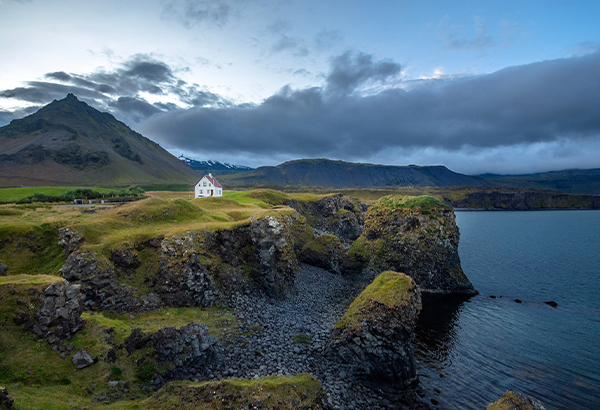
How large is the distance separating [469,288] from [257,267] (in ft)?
108

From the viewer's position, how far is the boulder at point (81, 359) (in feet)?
55.2

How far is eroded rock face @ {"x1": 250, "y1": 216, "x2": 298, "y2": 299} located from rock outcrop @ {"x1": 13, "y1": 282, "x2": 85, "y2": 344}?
18.6m

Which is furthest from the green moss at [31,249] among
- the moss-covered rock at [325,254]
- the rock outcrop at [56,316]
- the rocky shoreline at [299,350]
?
the moss-covered rock at [325,254]

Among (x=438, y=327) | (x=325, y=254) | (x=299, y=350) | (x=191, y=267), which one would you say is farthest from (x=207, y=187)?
(x=438, y=327)

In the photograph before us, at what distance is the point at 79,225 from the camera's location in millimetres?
29891

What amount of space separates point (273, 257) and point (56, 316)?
21.2 meters

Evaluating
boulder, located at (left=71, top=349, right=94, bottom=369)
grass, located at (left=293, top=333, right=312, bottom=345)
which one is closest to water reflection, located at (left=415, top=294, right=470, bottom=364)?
grass, located at (left=293, top=333, right=312, bottom=345)

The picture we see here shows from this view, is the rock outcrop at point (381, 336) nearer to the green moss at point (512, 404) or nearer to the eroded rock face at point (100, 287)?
the green moss at point (512, 404)

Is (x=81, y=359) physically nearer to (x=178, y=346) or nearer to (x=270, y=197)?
(x=178, y=346)

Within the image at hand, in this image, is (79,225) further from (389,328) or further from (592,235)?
(592,235)

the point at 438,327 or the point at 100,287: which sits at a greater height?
the point at 100,287

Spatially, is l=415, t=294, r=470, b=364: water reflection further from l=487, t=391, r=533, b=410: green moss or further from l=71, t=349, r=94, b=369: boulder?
l=71, t=349, r=94, b=369: boulder

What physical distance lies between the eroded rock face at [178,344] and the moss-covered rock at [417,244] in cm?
3352

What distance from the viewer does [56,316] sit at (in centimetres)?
1803
